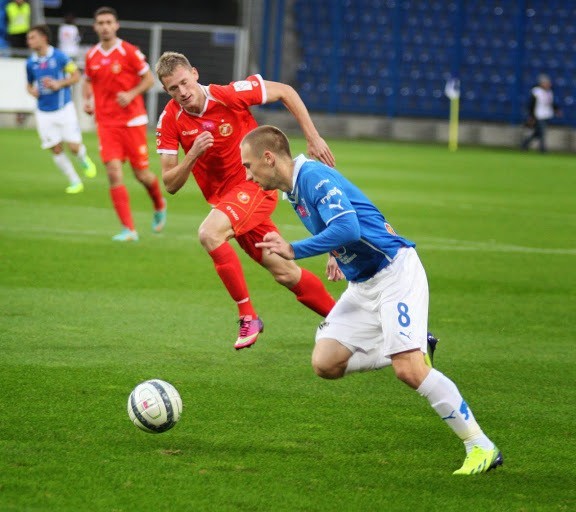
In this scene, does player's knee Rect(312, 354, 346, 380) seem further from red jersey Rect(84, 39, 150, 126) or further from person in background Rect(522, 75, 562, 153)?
person in background Rect(522, 75, 562, 153)

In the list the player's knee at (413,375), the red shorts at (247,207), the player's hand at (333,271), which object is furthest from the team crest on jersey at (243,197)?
the player's knee at (413,375)

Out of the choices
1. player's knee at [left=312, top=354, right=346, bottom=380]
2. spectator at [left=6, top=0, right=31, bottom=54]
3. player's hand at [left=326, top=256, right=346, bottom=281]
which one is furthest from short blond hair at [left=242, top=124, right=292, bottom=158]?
spectator at [left=6, top=0, right=31, bottom=54]

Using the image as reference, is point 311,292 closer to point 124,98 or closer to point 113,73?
point 124,98

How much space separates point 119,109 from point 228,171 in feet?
Result: 16.0

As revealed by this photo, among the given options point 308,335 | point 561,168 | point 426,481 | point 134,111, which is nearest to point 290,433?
point 426,481

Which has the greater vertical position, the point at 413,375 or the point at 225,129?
the point at 225,129

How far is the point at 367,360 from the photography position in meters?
5.88

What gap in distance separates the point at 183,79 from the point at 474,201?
→ 1175cm

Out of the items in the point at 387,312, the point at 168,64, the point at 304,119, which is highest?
the point at 168,64

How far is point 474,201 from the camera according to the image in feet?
61.9

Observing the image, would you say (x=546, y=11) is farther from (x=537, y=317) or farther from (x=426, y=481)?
(x=426, y=481)

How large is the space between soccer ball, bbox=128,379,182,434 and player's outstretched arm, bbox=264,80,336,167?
2.07 metres

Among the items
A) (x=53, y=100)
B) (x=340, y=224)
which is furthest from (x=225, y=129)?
(x=53, y=100)

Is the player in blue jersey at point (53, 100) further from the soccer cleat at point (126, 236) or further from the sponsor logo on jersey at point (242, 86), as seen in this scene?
the sponsor logo on jersey at point (242, 86)
